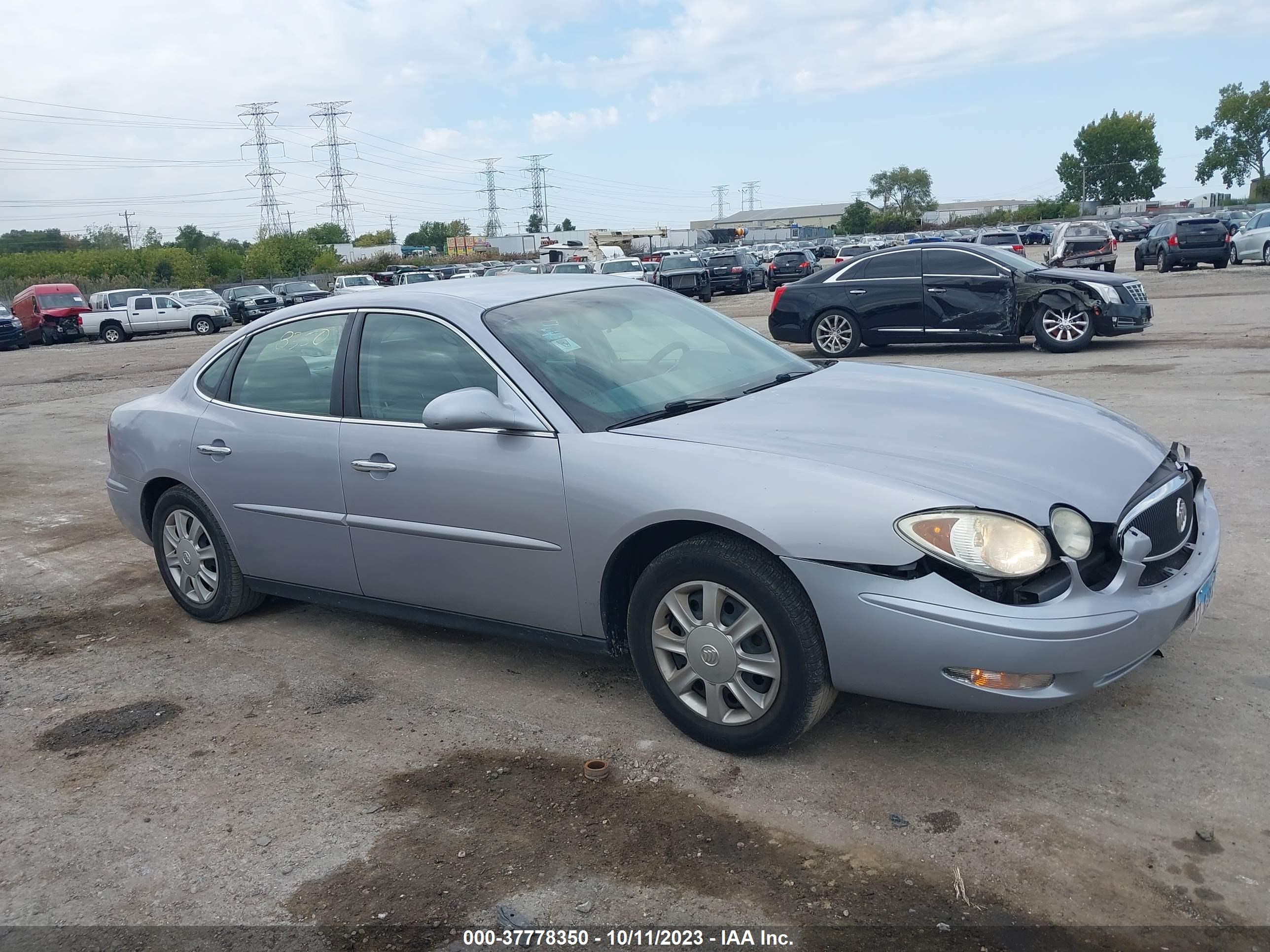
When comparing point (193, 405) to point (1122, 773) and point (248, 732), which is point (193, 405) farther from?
point (1122, 773)

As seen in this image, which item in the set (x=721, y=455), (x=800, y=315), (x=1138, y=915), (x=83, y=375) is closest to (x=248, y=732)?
(x=721, y=455)

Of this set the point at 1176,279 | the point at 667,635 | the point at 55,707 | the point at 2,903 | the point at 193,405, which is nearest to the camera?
the point at 2,903

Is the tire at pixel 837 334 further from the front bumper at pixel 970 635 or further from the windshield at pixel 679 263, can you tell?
the windshield at pixel 679 263

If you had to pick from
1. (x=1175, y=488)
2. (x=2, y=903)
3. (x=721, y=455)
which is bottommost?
(x=2, y=903)

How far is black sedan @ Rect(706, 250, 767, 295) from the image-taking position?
123ft

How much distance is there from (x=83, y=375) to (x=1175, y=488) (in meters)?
22.0

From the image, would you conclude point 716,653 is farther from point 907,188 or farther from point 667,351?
point 907,188

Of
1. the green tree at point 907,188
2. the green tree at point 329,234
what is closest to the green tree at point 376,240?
the green tree at point 329,234

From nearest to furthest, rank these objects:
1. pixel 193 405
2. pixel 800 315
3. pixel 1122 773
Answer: pixel 1122 773 < pixel 193 405 < pixel 800 315

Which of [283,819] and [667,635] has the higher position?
[667,635]

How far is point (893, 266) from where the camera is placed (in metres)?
14.5

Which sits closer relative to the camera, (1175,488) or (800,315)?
(1175,488)

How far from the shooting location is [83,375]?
845 inches

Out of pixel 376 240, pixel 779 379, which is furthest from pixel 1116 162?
pixel 779 379
